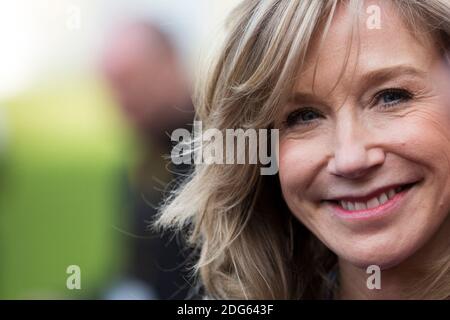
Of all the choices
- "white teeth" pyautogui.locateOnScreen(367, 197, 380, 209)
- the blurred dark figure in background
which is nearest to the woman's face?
"white teeth" pyautogui.locateOnScreen(367, 197, 380, 209)

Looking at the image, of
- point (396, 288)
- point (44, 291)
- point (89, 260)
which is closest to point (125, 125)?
point (89, 260)

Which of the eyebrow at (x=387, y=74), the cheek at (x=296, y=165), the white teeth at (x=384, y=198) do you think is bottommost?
the white teeth at (x=384, y=198)

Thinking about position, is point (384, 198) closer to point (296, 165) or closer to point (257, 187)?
point (296, 165)

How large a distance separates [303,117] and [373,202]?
0.82 feet

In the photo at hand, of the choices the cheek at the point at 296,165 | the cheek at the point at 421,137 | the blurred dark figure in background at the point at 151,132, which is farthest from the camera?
the blurred dark figure in background at the point at 151,132

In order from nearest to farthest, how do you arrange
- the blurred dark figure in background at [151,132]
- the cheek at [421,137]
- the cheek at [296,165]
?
the cheek at [421,137]
the cheek at [296,165]
the blurred dark figure in background at [151,132]

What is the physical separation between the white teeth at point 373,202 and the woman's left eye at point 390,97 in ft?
0.61

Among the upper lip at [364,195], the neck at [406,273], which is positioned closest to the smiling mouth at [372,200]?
the upper lip at [364,195]

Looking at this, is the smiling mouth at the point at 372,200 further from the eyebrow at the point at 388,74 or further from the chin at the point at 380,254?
the eyebrow at the point at 388,74

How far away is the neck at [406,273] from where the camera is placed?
1580mm

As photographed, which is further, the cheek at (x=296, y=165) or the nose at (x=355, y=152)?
the cheek at (x=296, y=165)

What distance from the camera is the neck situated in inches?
62.2

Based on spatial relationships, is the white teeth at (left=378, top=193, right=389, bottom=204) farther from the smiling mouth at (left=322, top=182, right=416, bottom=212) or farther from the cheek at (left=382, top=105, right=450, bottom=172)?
the cheek at (left=382, top=105, right=450, bottom=172)

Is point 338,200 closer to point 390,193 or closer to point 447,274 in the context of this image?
point 390,193
